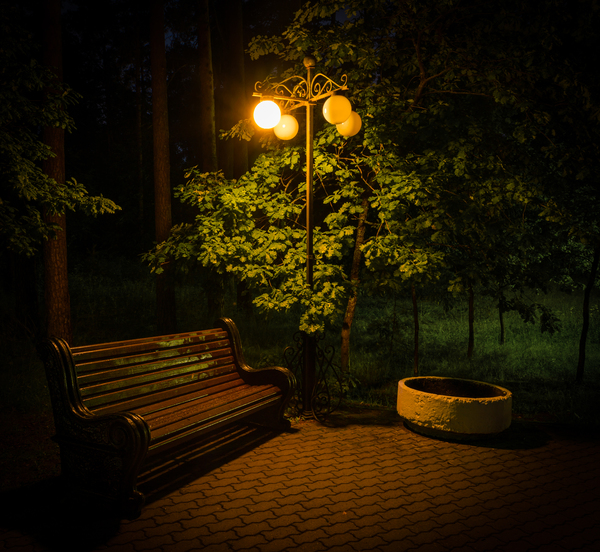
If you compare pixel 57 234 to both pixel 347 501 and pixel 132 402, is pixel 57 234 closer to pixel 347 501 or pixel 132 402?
pixel 132 402

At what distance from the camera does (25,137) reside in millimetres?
6414

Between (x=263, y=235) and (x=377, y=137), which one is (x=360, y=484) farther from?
(x=377, y=137)

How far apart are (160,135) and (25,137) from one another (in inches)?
186

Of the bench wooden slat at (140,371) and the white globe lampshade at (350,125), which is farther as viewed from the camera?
the white globe lampshade at (350,125)

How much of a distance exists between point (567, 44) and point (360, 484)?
284 inches

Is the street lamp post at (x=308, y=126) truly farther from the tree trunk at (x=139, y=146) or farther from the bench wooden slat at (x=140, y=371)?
the tree trunk at (x=139, y=146)

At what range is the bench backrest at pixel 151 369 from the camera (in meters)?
4.02

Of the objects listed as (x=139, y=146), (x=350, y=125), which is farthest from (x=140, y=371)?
(x=139, y=146)

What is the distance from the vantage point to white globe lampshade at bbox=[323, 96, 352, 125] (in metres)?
5.26

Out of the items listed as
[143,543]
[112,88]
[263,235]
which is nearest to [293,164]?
[263,235]

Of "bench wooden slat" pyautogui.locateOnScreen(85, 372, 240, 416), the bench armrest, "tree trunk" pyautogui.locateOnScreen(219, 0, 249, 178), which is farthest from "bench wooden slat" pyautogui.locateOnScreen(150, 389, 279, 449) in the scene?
"tree trunk" pyautogui.locateOnScreen(219, 0, 249, 178)

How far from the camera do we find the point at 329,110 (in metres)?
5.28

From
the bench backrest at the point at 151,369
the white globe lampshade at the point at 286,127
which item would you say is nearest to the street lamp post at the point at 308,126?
the white globe lampshade at the point at 286,127

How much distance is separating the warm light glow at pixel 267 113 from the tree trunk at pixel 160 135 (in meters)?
5.79
